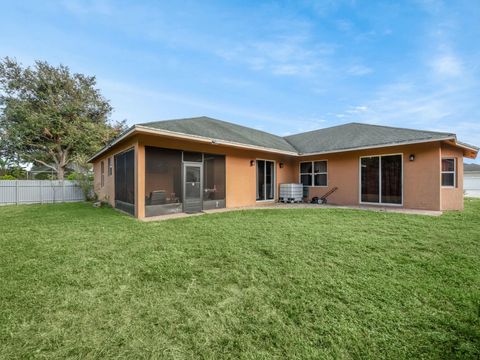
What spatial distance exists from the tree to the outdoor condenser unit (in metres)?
18.0

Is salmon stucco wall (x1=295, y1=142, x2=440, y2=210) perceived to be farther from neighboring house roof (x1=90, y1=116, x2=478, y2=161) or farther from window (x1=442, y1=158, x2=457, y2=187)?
window (x1=442, y1=158, x2=457, y2=187)

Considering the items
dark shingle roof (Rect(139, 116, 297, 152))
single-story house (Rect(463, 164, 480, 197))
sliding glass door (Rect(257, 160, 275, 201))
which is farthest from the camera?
single-story house (Rect(463, 164, 480, 197))

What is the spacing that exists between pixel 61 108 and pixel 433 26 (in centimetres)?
2531

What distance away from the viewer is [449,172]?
357 inches

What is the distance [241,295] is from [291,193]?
9029mm

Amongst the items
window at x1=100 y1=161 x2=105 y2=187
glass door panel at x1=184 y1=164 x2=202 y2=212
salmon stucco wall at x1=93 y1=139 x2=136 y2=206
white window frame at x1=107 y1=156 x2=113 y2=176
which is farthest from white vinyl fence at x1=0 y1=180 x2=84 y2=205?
glass door panel at x1=184 y1=164 x2=202 y2=212

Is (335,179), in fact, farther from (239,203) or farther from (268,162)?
(239,203)

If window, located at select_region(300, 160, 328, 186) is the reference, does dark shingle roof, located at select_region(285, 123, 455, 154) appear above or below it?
above

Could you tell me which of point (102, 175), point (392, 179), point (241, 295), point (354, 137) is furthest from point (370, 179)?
point (102, 175)

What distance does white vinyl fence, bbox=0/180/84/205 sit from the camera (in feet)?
41.4

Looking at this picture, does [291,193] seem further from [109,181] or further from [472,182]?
[472,182]

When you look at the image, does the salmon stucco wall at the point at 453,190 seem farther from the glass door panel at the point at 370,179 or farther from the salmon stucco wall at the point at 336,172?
the glass door panel at the point at 370,179

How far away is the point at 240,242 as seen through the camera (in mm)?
4629

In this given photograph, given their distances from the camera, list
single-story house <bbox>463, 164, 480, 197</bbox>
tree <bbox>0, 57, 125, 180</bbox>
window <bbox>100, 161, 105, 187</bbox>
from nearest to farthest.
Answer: window <bbox>100, 161, 105, 187</bbox>
tree <bbox>0, 57, 125, 180</bbox>
single-story house <bbox>463, 164, 480, 197</bbox>
